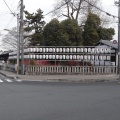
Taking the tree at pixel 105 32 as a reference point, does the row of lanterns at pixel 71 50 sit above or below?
below

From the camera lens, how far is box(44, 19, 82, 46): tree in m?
39.2

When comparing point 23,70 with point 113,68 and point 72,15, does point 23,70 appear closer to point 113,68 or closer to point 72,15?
point 113,68

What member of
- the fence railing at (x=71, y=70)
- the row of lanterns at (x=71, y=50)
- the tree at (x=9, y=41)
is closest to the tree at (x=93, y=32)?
the row of lanterns at (x=71, y=50)

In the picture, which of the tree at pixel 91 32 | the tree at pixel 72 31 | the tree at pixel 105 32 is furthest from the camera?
the tree at pixel 105 32

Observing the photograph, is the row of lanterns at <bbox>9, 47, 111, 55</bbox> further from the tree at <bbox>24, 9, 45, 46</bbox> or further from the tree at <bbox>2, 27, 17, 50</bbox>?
the tree at <bbox>2, 27, 17, 50</bbox>

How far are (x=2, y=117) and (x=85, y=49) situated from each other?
24490 mm

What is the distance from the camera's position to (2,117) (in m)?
9.15

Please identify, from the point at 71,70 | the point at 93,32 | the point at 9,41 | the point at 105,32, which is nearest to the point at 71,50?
the point at 71,70

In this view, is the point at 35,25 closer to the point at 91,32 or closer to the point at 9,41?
the point at 91,32

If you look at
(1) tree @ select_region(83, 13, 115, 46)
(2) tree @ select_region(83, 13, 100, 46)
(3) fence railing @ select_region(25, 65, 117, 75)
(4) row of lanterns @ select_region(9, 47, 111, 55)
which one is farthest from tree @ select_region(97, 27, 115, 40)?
(3) fence railing @ select_region(25, 65, 117, 75)

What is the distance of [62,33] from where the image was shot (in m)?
39.5

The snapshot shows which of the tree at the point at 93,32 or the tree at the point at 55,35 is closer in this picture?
the tree at the point at 55,35

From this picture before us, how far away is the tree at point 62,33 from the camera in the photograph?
3925 cm

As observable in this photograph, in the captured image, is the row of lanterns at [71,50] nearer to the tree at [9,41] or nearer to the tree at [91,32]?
the tree at [91,32]
